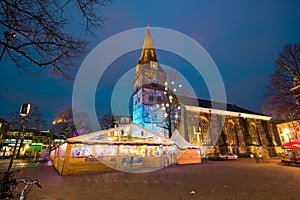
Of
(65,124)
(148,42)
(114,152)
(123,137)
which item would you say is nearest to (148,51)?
(148,42)

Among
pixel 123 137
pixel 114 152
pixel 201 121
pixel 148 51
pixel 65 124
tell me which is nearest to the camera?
pixel 114 152

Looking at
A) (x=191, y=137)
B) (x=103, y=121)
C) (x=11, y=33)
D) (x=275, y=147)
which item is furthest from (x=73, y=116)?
(x=275, y=147)

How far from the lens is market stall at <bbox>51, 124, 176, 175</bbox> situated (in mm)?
11035

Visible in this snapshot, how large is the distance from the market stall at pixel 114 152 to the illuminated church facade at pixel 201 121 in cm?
1471

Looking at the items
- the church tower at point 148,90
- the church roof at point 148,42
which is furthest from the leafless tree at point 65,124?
the church roof at point 148,42

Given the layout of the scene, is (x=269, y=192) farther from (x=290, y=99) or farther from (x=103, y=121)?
(x=103, y=121)

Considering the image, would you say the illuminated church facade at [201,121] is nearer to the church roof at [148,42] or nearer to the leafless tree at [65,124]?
the church roof at [148,42]

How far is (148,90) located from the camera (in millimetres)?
42875

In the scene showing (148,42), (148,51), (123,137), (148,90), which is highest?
(148,42)

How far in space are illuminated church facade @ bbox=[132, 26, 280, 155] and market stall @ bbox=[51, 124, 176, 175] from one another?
14714 millimetres

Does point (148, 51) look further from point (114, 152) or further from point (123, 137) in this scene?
point (114, 152)

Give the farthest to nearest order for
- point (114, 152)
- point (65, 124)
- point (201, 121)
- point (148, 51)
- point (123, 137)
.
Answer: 1. point (148, 51)
2. point (201, 121)
3. point (65, 124)
4. point (123, 137)
5. point (114, 152)

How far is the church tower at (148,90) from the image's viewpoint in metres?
37.4

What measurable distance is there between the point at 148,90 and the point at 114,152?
1214 inches
